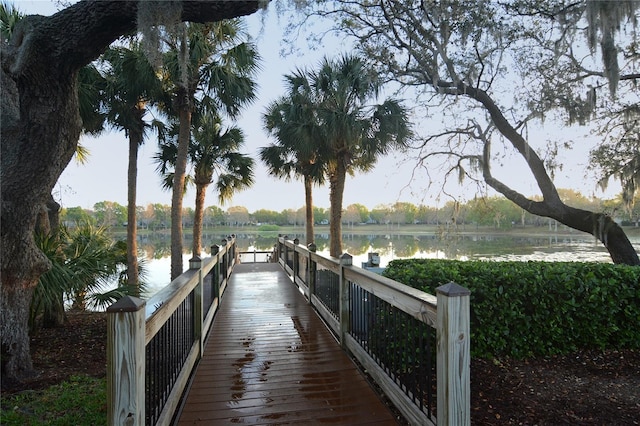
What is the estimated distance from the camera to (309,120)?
36.9 ft

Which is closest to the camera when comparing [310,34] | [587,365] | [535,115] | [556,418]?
[556,418]

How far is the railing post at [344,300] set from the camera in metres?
4.04

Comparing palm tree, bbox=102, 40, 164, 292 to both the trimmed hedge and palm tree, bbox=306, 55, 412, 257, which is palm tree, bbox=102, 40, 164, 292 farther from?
the trimmed hedge

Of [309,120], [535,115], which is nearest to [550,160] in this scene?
[535,115]

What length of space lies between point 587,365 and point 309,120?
898cm

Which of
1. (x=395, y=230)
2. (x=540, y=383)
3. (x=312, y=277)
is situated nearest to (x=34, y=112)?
(x=312, y=277)

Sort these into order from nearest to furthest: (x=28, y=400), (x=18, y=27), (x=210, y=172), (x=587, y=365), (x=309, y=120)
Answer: (x=28, y=400)
(x=18, y=27)
(x=587, y=365)
(x=309, y=120)
(x=210, y=172)

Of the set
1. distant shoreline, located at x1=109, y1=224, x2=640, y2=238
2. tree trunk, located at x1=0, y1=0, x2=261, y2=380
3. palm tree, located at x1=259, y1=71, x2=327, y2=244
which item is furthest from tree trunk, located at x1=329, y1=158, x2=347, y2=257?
distant shoreline, located at x1=109, y1=224, x2=640, y2=238

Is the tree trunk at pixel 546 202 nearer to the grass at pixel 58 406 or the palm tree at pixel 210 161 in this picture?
the palm tree at pixel 210 161

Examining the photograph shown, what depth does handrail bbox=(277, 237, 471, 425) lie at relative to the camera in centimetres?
194

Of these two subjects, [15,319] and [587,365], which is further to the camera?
[587,365]

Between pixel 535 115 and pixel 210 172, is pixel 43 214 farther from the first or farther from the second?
pixel 535 115

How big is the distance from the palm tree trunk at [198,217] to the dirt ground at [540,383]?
769 cm

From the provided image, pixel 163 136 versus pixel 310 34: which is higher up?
pixel 310 34
